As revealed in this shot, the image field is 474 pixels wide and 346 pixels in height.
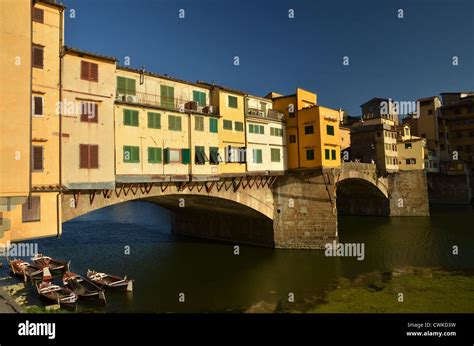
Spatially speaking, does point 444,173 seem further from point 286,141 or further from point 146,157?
point 146,157

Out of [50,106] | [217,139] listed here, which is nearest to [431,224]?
[217,139]

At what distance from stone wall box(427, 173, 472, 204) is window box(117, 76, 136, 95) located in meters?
78.1

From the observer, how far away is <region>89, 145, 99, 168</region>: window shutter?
2142cm

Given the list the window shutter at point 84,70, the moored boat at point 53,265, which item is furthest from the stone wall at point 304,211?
the window shutter at point 84,70

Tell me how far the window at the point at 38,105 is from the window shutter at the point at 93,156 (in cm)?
360

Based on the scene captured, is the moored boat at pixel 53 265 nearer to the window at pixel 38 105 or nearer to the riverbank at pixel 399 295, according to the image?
the window at pixel 38 105

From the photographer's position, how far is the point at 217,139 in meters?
30.9

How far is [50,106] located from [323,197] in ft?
93.7

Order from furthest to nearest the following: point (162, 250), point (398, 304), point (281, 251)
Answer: point (162, 250) < point (281, 251) < point (398, 304)

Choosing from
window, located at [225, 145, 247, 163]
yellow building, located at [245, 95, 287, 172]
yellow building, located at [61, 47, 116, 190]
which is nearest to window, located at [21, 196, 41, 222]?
yellow building, located at [61, 47, 116, 190]

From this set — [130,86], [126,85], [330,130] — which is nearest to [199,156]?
[130,86]

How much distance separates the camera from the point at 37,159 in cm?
1895

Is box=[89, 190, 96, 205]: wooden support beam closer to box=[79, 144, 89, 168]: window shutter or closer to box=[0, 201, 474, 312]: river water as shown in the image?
box=[79, 144, 89, 168]: window shutter

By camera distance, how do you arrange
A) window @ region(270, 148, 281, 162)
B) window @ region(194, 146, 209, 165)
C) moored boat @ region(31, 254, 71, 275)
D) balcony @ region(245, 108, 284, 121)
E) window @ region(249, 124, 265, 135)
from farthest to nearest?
window @ region(270, 148, 281, 162), balcony @ region(245, 108, 284, 121), window @ region(249, 124, 265, 135), moored boat @ region(31, 254, 71, 275), window @ region(194, 146, 209, 165)
